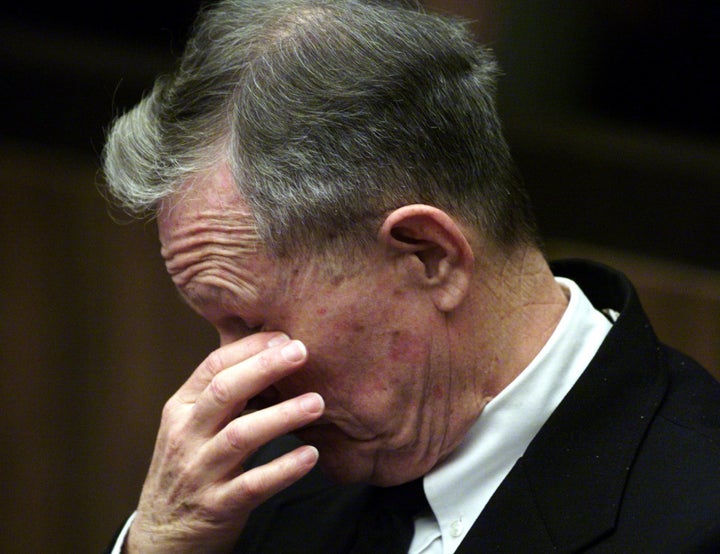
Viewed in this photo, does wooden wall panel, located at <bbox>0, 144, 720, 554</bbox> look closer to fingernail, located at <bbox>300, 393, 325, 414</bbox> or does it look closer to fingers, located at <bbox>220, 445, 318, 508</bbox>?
fingers, located at <bbox>220, 445, 318, 508</bbox>

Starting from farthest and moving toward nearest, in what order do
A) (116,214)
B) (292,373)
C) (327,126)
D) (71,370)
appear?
(116,214)
(71,370)
(292,373)
(327,126)

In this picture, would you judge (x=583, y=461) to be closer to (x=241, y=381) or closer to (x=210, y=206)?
(x=241, y=381)

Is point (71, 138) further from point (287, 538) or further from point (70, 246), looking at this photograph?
point (287, 538)

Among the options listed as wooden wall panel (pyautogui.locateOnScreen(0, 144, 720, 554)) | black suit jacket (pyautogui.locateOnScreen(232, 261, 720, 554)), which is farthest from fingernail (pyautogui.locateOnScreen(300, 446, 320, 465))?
wooden wall panel (pyautogui.locateOnScreen(0, 144, 720, 554))

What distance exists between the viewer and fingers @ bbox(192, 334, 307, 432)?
2316 millimetres

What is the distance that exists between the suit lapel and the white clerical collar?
0.06 metres

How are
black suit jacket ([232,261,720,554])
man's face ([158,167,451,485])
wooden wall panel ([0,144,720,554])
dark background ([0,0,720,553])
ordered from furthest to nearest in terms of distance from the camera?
1. wooden wall panel ([0,144,720,554])
2. dark background ([0,0,720,553])
3. man's face ([158,167,451,485])
4. black suit jacket ([232,261,720,554])

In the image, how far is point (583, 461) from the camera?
232 cm

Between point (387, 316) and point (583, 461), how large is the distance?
46 centimetres

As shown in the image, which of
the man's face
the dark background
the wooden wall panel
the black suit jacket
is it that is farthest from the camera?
the wooden wall panel

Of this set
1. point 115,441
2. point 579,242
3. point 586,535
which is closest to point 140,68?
point 115,441

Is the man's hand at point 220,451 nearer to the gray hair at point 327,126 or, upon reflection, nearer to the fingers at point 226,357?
the fingers at point 226,357

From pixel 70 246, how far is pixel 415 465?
279 cm

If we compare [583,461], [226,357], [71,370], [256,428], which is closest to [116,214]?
[71,370]
